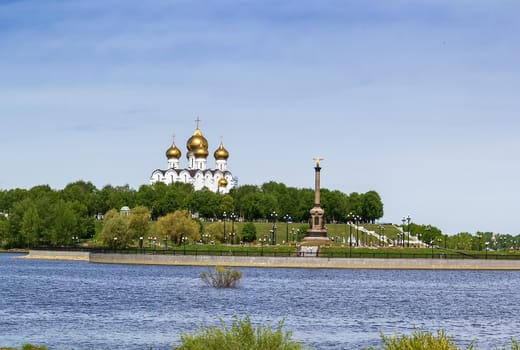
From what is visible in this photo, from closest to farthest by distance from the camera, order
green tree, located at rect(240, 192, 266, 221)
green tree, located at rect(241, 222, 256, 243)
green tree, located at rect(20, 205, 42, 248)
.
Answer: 1. green tree, located at rect(20, 205, 42, 248)
2. green tree, located at rect(241, 222, 256, 243)
3. green tree, located at rect(240, 192, 266, 221)

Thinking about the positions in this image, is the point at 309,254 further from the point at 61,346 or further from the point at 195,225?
the point at 61,346

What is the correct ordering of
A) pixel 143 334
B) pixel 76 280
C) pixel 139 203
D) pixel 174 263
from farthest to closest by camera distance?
pixel 139 203 → pixel 174 263 → pixel 76 280 → pixel 143 334

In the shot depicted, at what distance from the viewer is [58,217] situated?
498 ft

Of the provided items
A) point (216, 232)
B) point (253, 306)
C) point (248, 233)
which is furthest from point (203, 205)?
point (253, 306)

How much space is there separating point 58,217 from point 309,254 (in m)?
48.5

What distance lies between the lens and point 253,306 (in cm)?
6322

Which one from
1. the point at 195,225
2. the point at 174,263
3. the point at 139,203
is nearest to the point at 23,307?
the point at 174,263

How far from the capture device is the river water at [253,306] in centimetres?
4734

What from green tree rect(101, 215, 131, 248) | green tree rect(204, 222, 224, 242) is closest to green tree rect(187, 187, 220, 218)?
green tree rect(204, 222, 224, 242)

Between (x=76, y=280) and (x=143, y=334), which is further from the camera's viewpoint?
(x=76, y=280)

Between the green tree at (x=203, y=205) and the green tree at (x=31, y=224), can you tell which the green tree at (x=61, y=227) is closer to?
the green tree at (x=31, y=224)

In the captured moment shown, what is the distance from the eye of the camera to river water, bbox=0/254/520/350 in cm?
4734

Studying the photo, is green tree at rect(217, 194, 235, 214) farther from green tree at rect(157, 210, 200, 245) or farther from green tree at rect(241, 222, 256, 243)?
green tree at rect(157, 210, 200, 245)

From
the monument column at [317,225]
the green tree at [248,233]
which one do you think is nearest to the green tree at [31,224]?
the green tree at [248,233]
